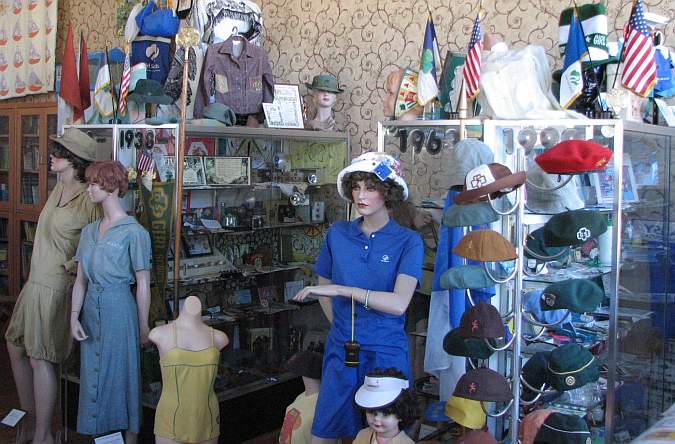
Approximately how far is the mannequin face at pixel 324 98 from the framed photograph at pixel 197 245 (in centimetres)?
117

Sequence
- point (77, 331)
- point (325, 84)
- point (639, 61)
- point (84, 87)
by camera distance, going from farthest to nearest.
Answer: point (325, 84) → point (84, 87) → point (77, 331) → point (639, 61)

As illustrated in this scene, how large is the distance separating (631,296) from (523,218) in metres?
0.62

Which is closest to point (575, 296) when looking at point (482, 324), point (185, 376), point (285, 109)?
point (482, 324)

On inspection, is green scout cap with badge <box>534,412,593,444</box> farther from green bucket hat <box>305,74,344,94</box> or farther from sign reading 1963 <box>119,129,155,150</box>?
green bucket hat <box>305,74,344,94</box>

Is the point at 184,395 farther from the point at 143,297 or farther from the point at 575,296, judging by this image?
the point at 575,296

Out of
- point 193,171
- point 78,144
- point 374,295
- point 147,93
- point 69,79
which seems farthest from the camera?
point 69,79

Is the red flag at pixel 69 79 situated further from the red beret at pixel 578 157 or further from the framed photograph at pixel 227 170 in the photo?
the red beret at pixel 578 157

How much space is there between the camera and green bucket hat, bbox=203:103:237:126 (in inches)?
183

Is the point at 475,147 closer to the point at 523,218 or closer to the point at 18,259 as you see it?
the point at 523,218

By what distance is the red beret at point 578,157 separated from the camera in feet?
9.50

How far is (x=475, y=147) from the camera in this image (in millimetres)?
3254

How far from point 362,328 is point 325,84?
2.50 meters

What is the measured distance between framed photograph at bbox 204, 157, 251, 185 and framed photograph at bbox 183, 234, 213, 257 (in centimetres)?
33

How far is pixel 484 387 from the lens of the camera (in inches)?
112
